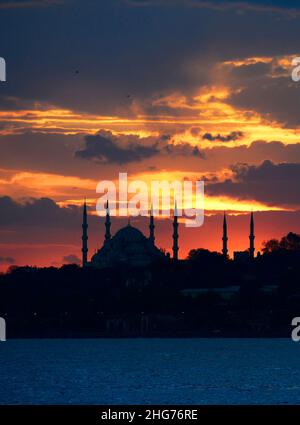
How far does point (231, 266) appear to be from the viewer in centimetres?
17800

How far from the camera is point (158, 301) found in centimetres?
16300

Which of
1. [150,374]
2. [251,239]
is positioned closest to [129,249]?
[251,239]

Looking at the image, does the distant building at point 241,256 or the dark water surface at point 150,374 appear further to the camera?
the distant building at point 241,256

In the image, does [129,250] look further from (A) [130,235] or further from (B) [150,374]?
(B) [150,374]

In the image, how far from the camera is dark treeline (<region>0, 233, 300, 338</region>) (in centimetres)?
16025

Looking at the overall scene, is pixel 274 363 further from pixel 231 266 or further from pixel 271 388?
pixel 231 266

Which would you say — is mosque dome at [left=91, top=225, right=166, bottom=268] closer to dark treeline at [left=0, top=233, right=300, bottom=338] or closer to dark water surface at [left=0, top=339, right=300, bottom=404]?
dark treeline at [left=0, top=233, right=300, bottom=338]

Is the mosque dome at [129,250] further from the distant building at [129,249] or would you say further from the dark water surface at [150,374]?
the dark water surface at [150,374]

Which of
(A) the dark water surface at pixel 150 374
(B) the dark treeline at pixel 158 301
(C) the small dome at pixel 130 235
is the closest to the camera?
(A) the dark water surface at pixel 150 374

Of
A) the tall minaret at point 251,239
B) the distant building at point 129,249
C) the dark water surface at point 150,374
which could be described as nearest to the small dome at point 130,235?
the distant building at point 129,249

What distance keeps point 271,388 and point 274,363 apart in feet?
109

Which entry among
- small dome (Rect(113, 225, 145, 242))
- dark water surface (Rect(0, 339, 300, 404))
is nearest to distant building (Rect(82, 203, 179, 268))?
small dome (Rect(113, 225, 145, 242))

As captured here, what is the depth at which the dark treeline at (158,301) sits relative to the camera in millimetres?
160250
